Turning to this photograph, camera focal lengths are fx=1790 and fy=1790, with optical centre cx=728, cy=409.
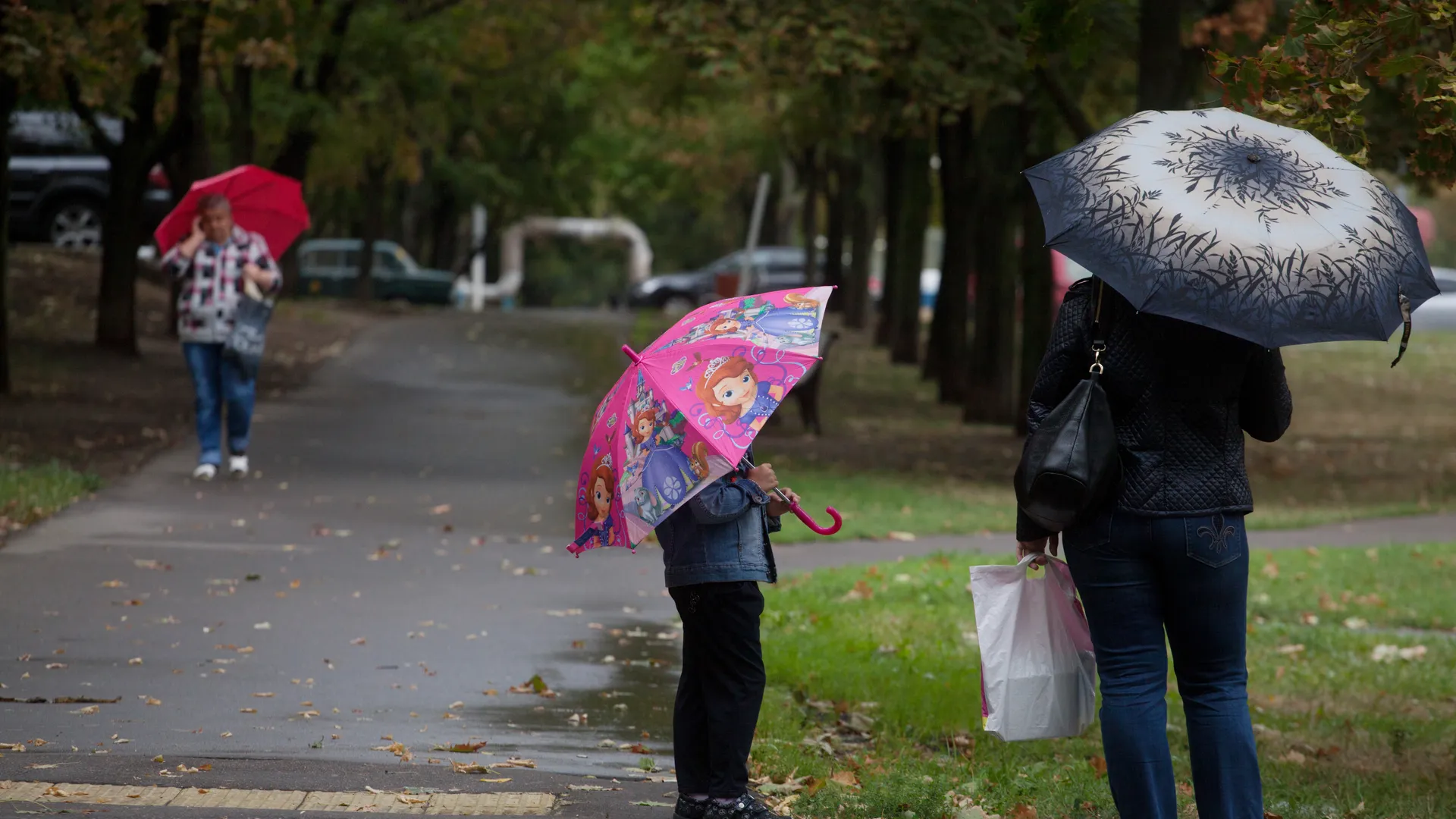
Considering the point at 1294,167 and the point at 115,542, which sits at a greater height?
the point at 1294,167

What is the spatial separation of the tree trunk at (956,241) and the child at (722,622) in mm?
17282

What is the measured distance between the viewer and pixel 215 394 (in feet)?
40.5

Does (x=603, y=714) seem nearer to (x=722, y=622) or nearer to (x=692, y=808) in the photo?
(x=692, y=808)

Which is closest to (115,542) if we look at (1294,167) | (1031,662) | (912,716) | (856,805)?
(912,716)

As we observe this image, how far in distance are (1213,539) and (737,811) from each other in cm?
156

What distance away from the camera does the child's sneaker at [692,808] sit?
5.04 metres

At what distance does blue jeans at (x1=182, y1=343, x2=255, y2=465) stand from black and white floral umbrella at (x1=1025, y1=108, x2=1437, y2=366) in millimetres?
8732

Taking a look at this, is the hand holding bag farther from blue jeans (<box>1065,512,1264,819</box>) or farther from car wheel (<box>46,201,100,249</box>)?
car wheel (<box>46,201,100,249</box>)

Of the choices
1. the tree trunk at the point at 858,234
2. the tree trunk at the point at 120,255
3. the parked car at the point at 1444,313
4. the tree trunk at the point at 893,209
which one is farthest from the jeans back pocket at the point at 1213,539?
the parked car at the point at 1444,313

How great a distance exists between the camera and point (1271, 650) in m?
8.82

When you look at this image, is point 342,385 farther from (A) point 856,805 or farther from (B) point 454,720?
(A) point 856,805

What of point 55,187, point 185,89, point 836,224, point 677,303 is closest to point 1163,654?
point 185,89

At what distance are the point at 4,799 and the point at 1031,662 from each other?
282 cm

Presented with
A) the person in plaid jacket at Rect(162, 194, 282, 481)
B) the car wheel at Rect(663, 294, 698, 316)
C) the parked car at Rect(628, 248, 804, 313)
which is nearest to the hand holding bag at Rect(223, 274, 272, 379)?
the person in plaid jacket at Rect(162, 194, 282, 481)
